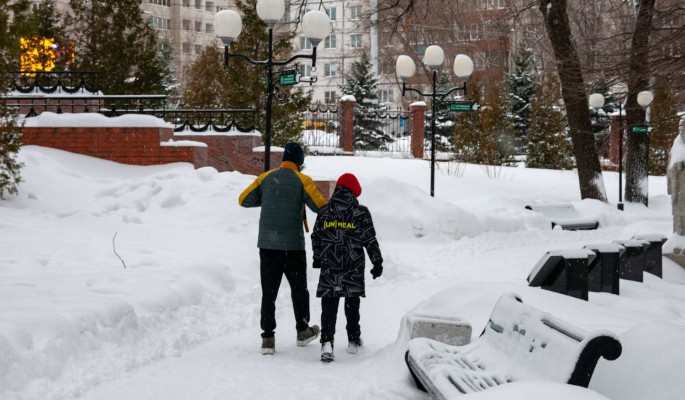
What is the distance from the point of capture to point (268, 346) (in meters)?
7.91

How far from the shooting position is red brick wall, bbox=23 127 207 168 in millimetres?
19281

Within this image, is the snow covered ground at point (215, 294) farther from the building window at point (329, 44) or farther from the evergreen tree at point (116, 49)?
the building window at point (329, 44)

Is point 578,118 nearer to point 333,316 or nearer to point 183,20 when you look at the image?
point 333,316

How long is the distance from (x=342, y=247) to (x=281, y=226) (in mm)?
608

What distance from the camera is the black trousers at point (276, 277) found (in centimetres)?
800

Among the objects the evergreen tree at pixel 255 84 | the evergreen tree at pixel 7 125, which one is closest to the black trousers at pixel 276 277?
the evergreen tree at pixel 7 125

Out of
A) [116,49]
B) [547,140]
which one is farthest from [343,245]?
[547,140]

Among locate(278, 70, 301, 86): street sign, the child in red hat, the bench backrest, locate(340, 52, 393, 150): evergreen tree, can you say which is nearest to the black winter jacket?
the child in red hat

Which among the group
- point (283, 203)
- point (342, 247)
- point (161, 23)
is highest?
point (161, 23)

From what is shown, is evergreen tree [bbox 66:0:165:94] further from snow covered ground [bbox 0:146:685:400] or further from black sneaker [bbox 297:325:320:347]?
black sneaker [bbox 297:325:320:347]

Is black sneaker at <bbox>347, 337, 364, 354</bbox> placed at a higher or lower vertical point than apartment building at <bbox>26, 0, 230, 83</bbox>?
lower

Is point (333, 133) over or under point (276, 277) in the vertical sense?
over

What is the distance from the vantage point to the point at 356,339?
7988mm

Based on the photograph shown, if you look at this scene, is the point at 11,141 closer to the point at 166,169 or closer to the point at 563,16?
the point at 166,169
